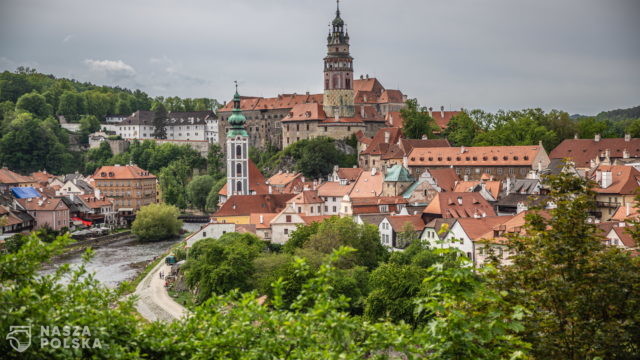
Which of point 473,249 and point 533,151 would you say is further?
point 533,151

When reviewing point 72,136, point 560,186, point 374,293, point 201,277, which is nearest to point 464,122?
point 201,277

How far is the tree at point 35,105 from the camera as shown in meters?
115

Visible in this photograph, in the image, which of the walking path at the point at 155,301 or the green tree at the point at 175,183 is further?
the green tree at the point at 175,183

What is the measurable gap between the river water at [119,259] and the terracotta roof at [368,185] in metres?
15.6

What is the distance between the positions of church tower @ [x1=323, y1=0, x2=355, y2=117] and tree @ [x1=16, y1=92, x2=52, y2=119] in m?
50.3

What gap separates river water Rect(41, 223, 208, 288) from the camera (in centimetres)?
4619

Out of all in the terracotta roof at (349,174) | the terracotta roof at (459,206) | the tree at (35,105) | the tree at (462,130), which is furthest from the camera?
the tree at (35,105)

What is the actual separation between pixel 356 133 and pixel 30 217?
120 feet

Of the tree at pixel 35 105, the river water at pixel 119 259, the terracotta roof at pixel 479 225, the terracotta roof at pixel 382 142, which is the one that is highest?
the tree at pixel 35 105

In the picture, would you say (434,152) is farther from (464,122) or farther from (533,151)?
(464,122)

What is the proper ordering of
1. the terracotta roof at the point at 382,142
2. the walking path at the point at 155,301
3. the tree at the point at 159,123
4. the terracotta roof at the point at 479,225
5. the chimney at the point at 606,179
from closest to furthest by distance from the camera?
1. the walking path at the point at 155,301
2. the terracotta roof at the point at 479,225
3. the chimney at the point at 606,179
4. the terracotta roof at the point at 382,142
5. the tree at the point at 159,123

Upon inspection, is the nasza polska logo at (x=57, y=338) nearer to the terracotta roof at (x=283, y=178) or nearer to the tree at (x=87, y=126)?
the terracotta roof at (x=283, y=178)

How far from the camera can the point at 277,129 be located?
9806 cm

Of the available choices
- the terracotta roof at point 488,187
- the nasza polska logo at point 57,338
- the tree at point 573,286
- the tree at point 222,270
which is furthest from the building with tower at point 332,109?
the nasza polska logo at point 57,338
